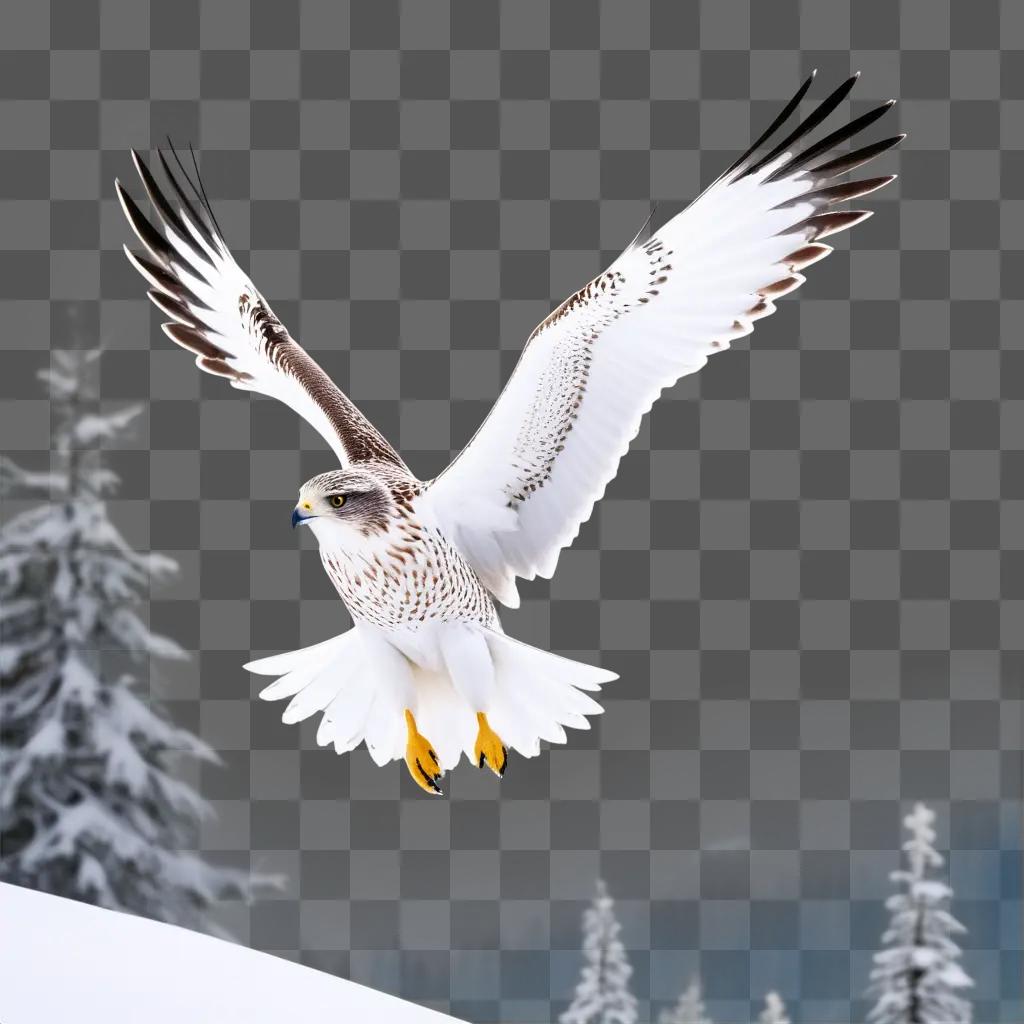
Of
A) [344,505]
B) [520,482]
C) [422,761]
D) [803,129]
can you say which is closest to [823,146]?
[803,129]

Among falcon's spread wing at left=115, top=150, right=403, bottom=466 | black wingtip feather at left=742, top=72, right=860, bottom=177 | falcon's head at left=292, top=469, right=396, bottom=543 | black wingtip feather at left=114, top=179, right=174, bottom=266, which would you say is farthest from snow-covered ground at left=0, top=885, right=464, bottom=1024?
black wingtip feather at left=742, top=72, right=860, bottom=177

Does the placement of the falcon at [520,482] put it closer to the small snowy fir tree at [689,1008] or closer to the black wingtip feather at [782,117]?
the black wingtip feather at [782,117]

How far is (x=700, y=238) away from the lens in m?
3.63

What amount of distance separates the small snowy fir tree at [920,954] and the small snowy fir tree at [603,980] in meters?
1.00

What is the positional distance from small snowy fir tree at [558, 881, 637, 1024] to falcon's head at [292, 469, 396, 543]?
11.2 feet

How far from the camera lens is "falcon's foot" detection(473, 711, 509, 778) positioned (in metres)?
3.76

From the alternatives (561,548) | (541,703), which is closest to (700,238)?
(561,548)

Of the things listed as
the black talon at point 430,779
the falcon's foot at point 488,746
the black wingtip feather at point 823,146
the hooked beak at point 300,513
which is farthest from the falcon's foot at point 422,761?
the black wingtip feather at point 823,146

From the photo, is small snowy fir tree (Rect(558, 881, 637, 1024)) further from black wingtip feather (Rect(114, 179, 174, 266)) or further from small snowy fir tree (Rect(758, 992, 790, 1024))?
black wingtip feather (Rect(114, 179, 174, 266))

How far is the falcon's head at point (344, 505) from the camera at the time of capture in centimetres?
341

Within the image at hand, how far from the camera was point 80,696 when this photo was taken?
654cm

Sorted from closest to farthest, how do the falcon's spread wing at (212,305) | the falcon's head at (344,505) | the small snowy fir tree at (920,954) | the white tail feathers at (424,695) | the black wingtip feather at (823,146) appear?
the falcon's head at (344,505) → the black wingtip feather at (823,146) → the white tail feathers at (424,695) → the falcon's spread wing at (212,305) → the small snowy fir tree at (920,954)

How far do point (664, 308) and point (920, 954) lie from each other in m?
3.78

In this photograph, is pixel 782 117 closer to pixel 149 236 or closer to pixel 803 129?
pixel 803 129
